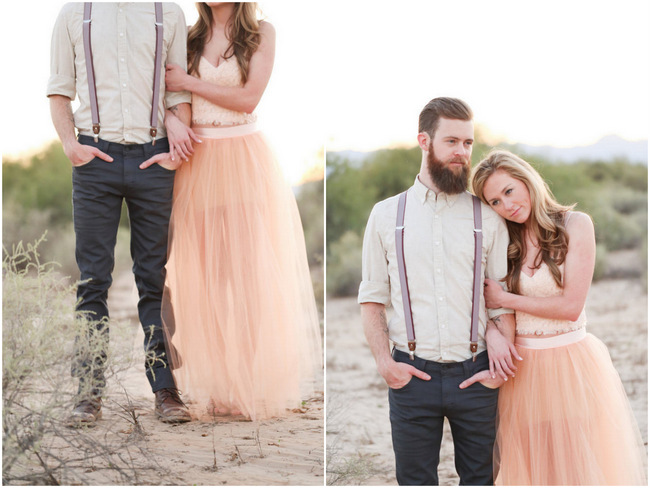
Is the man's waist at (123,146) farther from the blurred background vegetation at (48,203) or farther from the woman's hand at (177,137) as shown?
the blurred background vegetation at (48,203)

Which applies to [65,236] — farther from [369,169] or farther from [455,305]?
[455,305]

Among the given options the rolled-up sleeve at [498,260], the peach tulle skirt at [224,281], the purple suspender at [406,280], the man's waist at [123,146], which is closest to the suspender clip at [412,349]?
the purple suspender at [406,280]

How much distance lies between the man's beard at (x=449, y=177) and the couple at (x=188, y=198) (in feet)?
3.80

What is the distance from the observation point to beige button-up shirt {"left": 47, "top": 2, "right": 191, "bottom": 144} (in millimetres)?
3566

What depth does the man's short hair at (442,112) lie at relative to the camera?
10.0 feet

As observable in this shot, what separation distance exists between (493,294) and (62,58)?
7.61ft

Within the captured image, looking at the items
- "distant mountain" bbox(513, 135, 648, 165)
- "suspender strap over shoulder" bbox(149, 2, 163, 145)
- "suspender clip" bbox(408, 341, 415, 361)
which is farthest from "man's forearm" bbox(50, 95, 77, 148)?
"distant mountain" bbox(513, 135, 648, 165)

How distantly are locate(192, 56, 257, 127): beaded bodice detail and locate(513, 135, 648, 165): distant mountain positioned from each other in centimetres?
1183

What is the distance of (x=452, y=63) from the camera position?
9133 mm

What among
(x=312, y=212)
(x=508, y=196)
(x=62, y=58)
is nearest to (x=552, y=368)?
(x=508, y=196)

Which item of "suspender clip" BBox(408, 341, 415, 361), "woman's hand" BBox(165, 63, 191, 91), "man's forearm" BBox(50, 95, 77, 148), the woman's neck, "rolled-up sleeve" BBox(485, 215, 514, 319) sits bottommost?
"suspender clip" BBox(408, 341, 415, 361)

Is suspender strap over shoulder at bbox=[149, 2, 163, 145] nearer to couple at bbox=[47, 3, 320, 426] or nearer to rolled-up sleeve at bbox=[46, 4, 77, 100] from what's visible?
couple at bbox=[47, 3, 320, 426]

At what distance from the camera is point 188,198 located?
3.82 m

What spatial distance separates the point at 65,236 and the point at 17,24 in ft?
16.6
